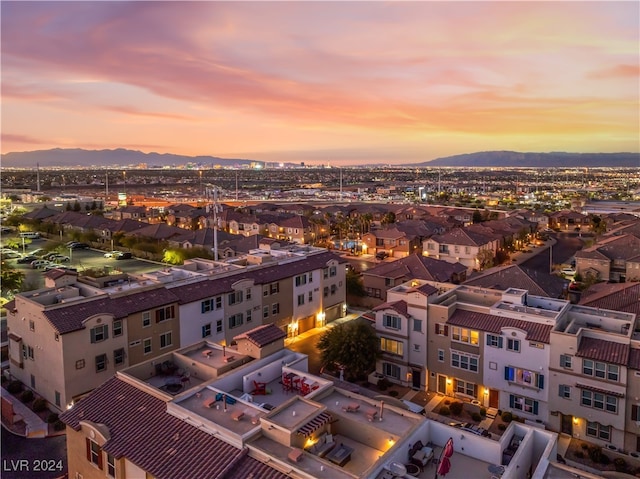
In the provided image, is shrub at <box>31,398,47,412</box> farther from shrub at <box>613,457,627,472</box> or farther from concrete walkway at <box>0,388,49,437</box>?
shrub at <box>613,457,627,472</box>

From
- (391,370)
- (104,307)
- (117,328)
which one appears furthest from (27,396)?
(391,370)

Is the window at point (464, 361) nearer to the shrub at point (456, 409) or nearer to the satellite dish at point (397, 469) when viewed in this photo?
the shrub at point (456, 409)

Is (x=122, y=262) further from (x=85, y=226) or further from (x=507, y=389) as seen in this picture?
(x=507, y=389)

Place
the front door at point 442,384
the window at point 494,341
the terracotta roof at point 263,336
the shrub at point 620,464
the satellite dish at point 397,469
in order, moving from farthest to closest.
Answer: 1. the front door at point 442,384
2. the window at point 494,341
3. the shrub at point 620,464
4. the terracotta roof at point 263,336
5. the satellite dish at point 397,469

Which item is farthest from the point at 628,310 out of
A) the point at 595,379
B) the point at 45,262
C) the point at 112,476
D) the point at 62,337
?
the point at 45,262

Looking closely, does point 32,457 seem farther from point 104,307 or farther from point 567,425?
point 567,425

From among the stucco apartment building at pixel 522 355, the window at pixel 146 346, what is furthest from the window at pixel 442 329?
the window at pixel 146 346

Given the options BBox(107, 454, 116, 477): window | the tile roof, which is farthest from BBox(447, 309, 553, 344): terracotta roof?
BBox(107, 454, 116, 477): window
